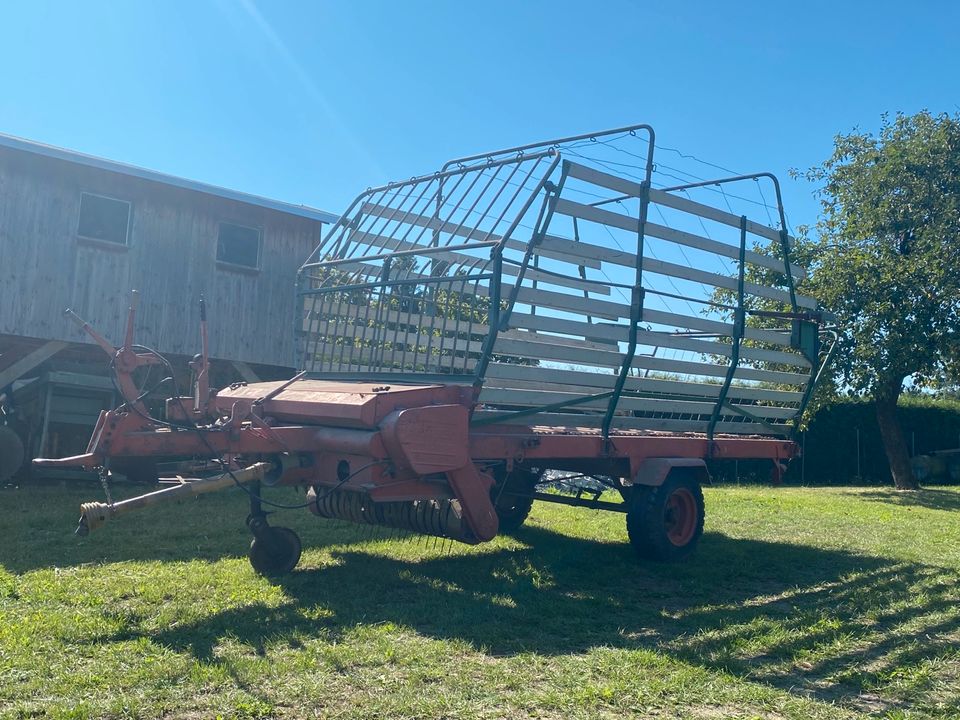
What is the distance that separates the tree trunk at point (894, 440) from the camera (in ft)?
60.9

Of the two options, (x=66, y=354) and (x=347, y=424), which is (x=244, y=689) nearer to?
(x=347, y=424)

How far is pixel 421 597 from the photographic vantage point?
6.18 m

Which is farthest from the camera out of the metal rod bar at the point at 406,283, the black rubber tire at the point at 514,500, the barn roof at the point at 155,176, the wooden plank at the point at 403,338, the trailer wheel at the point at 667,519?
the barn roof at the point at 155,176

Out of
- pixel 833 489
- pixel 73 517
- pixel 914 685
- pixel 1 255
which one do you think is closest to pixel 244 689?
pixel 914 685

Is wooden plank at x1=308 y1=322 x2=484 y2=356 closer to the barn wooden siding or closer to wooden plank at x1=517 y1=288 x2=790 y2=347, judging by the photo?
wooden plank at x1=517 y1=288 x2=790 y2=347

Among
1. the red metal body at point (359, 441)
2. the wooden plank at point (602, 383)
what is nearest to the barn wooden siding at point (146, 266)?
the red metal body at point (359, 441)

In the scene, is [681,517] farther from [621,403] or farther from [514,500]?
[514,500]

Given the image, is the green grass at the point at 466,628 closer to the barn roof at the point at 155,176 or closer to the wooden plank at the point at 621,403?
the wooden plank at the point at 621,403

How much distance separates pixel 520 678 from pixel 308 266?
15.8 ft

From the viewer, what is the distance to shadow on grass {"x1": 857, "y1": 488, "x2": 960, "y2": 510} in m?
15.0

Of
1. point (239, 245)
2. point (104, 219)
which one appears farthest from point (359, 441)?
point (239, 245)

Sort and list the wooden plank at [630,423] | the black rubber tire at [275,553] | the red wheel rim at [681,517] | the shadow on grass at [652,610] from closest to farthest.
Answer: the shadow on grass at [652,610] → the black rubber tire at [275,553] → the wooden plank at [630,423] → the red wheel rim at [681,517]

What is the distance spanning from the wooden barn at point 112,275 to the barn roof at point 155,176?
0.8 inches

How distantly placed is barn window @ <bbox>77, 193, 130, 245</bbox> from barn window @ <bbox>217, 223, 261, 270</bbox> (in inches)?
61.9
